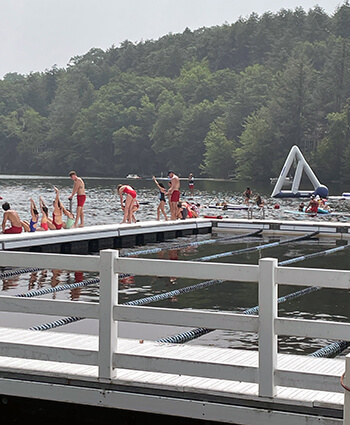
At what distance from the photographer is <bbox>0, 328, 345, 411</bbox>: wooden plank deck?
239 inches

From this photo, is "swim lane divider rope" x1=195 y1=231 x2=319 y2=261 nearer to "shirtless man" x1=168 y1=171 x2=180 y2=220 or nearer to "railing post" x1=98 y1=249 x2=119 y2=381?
"shirtless man" x1=168 y1=171 x2=180 y2=220

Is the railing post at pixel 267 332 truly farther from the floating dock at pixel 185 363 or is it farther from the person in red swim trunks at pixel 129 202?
the person in red swim trunks at pixel 129 202

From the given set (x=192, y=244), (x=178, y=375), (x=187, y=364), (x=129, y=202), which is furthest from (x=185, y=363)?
(x=129, y=202)

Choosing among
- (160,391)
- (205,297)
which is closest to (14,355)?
(160,391)

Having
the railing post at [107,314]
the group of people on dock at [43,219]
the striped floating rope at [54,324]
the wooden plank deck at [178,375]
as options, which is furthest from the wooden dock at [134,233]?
the railing post at [107,314]

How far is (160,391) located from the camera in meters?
6.32

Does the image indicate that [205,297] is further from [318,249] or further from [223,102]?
[223,102]

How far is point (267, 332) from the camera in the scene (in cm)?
600

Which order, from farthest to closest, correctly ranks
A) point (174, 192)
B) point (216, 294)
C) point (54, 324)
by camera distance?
point (174, 192)
point (216, 294)
point (54, 324)

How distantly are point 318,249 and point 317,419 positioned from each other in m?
15.4

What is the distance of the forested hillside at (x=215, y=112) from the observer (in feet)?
370

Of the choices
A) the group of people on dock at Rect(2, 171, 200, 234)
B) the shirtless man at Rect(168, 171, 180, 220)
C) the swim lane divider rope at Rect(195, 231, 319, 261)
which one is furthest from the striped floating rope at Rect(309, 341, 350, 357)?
the shirtless man at Rect(168, 171, 180, 220)

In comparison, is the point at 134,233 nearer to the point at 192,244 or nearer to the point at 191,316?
the point at 192,244

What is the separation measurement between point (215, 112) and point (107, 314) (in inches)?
5417
